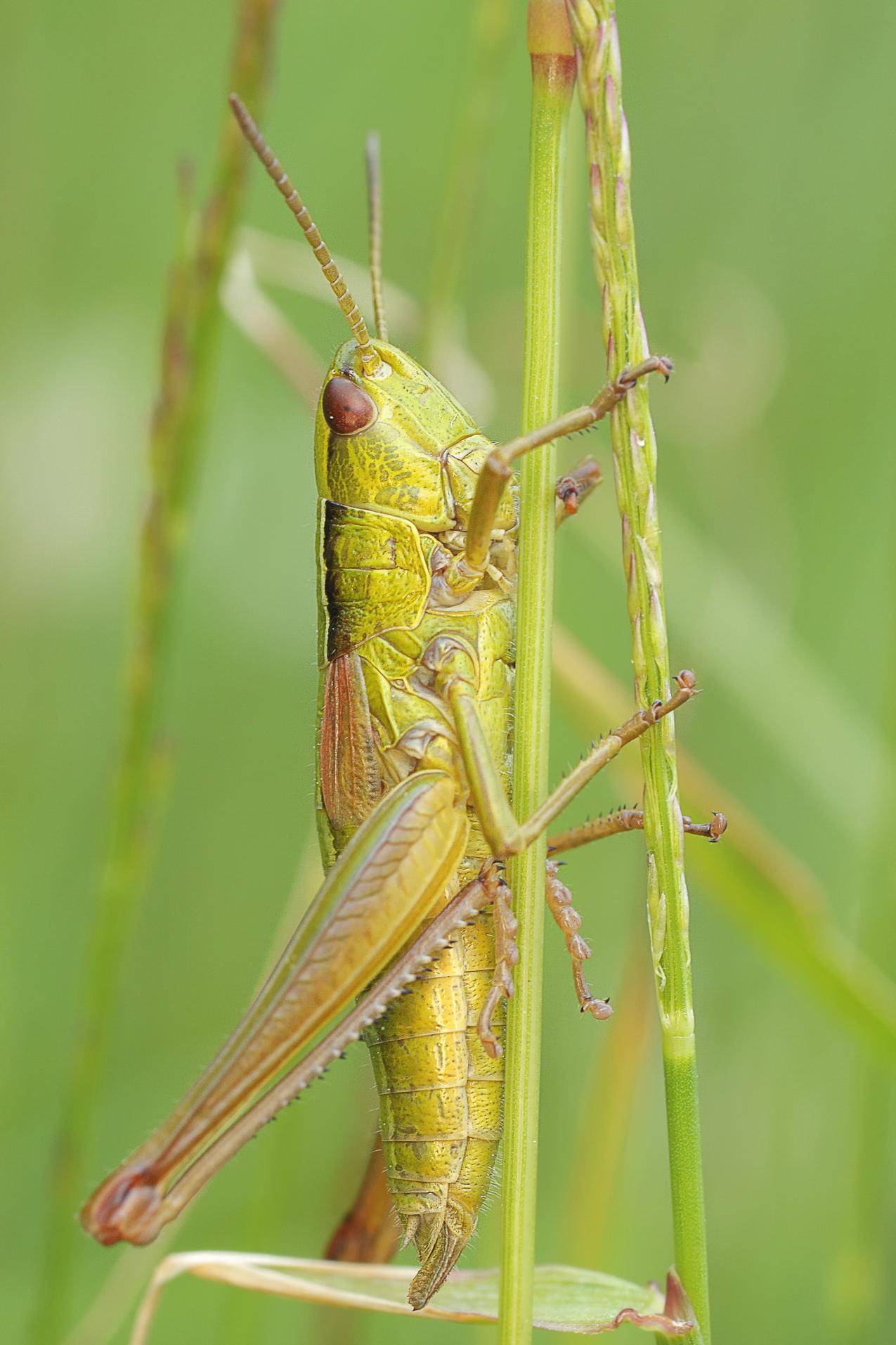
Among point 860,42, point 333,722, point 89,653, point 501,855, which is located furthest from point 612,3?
point 860,42

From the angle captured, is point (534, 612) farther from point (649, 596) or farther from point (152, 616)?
point (152, 616)

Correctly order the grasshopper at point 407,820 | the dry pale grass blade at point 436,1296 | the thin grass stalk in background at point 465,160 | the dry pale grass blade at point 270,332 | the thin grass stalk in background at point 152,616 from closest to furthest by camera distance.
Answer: the dry pale grass blade at point 436,1296 → the grasshopper at point 407,820 → the thin grass stalk in background at point 152,616 → the thin grass stalk in background at point 465,160 → the dry pale grass blade at point 270,332

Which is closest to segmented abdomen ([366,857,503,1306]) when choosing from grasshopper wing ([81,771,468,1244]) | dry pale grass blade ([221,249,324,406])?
grasshopper wing ([81,771,468,1244])

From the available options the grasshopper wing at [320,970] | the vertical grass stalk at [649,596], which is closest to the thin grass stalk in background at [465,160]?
the vertical grass stalk at [649,596]

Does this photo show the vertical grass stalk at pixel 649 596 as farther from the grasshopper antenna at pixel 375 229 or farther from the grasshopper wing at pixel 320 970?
the grasshopper antenna at pixel 375 229

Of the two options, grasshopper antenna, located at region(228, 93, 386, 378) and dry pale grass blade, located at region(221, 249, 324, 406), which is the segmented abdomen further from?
dry pale grass blade, located at region(221, 249, 324, 406)

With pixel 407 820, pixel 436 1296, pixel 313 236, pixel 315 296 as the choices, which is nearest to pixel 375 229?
pixel 313 236
